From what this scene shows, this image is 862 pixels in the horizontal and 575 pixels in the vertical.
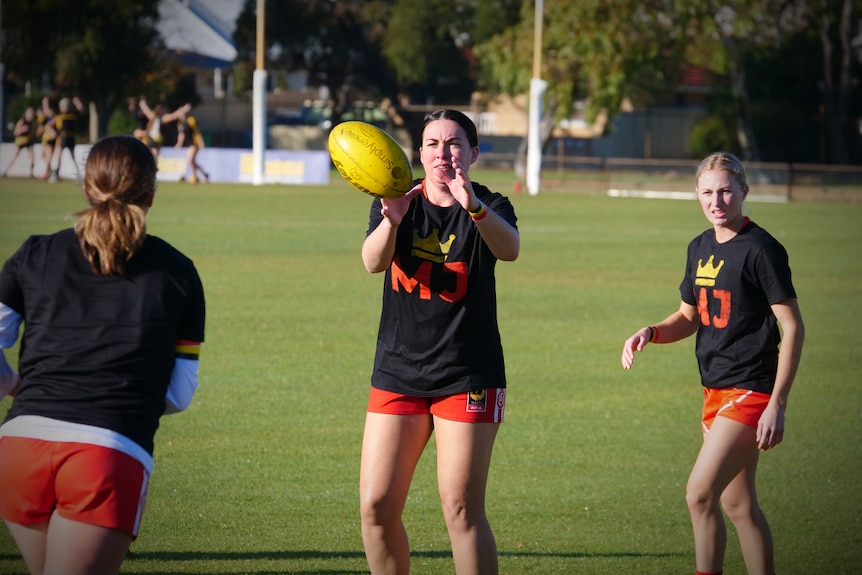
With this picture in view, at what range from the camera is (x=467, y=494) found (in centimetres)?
472

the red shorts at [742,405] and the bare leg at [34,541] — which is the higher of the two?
the red shorts at [742,405]

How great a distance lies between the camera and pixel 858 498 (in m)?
7.44

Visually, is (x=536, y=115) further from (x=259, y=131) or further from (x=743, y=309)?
(x=743, y=309)

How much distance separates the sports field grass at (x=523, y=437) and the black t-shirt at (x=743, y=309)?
1.34 m

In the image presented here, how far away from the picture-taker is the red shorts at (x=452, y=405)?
188 inches

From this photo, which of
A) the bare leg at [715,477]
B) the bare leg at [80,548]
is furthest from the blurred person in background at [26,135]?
the bare leg at [80,548]

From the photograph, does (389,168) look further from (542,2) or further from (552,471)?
(542,2)

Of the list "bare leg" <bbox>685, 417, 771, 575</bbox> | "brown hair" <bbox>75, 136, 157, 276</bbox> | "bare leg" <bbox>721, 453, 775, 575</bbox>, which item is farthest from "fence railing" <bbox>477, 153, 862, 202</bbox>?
"brown hair" <bbox>75, 136, 157, 276</bbox>

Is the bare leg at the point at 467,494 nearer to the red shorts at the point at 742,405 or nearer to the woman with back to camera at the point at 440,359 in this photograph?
the woman with back to camera at the point at 440,359

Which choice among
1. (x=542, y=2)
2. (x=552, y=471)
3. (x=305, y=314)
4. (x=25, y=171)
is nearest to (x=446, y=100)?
(x=542, y=2)

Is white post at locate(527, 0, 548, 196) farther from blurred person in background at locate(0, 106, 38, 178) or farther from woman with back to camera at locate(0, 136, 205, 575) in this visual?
woman with back to camera at locate(0, 136, 205, 575)

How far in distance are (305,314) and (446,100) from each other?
58343mm

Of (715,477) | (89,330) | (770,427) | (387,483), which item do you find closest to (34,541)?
(89,330)

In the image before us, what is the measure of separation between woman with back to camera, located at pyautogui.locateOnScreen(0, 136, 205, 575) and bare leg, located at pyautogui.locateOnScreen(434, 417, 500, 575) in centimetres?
139
